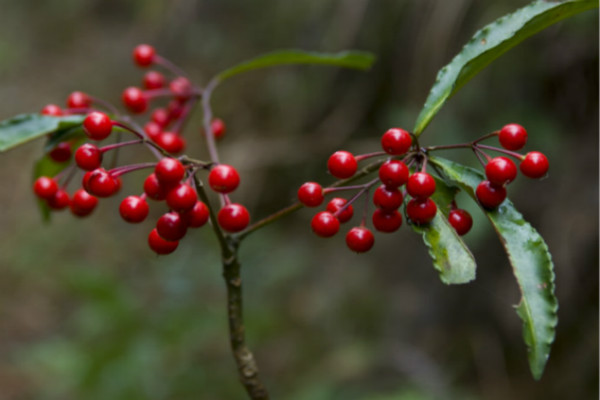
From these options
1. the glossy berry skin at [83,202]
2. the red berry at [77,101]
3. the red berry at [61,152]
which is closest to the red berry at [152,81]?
the red berry at [77,101]

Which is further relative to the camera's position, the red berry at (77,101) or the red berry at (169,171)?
the red berry at (77,101)

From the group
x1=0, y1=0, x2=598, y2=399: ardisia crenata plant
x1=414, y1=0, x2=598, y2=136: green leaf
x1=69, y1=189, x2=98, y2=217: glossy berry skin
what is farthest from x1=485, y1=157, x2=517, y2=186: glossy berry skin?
x1=69, y1=189, x2=98, y2=217: glossy berry skin

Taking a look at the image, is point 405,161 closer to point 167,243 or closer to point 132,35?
point 167,243

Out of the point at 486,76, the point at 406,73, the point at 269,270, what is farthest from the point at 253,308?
the point at 486,76

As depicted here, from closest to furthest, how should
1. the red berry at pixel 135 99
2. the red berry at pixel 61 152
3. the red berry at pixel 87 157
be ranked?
the red berry at pixel 87 157
the red berry at pixel 61 152
the red berry at pixel 135 99

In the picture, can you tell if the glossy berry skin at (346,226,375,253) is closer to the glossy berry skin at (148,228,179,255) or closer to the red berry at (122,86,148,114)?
the glossy berry skin at (148,228,179,255)

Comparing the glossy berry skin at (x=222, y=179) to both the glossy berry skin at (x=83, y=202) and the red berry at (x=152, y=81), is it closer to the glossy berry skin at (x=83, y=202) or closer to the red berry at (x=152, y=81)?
the glossy berry skin at (x=83, y=202)

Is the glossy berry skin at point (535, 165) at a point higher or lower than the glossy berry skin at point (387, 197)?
lower
